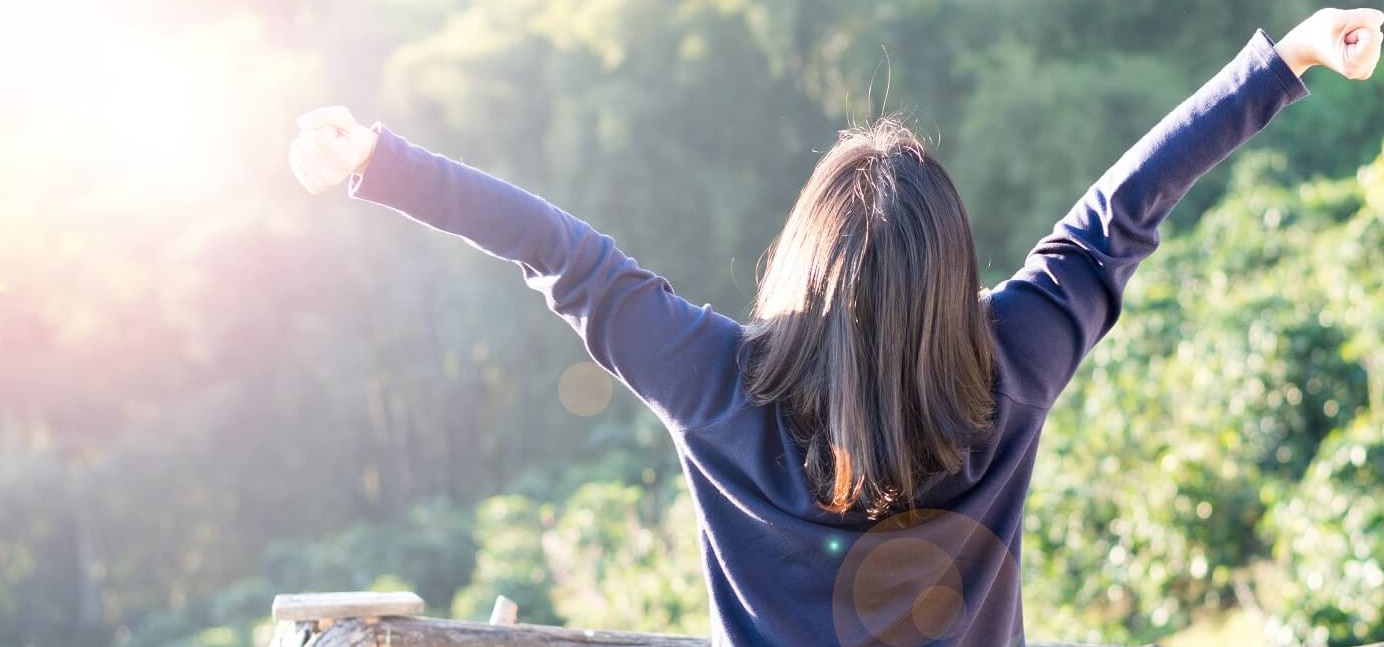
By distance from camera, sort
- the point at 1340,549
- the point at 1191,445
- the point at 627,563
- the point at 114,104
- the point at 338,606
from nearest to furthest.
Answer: the point at 338,606 < the point at 1340,549 < the point at 1191,445 < the point at 627,563 < the point at 114,104

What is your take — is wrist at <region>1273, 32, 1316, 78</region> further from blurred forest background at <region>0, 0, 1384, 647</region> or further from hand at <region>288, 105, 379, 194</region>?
blurred forest background at <region>0, 0, 1384, 647</region>

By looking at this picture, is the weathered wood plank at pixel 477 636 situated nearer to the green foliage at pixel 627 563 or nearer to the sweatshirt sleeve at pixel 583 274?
the sweatshirt sleeve at pixel 583 274

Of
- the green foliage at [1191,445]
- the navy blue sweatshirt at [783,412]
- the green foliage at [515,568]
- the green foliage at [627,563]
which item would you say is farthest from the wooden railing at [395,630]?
the green foliage at [515,568]

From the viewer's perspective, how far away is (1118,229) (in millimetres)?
895

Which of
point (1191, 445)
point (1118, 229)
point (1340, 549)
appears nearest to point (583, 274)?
point (1118, 229)

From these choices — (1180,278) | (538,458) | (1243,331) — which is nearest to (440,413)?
(538,458)

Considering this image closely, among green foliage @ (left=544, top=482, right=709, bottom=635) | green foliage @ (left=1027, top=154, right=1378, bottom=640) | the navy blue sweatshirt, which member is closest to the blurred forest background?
green foliage @ (left=544, top=482, right=709, bottom=635)

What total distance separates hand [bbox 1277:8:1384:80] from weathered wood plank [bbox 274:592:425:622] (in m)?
1.09

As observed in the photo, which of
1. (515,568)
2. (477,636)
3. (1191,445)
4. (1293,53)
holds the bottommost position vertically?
(477,636)

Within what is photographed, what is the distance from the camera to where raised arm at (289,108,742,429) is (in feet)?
2.87

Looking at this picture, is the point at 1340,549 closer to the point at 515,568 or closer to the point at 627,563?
the point at 627,563

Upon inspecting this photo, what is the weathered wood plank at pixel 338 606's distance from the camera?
140 cm

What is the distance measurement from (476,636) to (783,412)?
784 mm

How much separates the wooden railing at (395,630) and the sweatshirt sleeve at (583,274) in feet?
2.22
